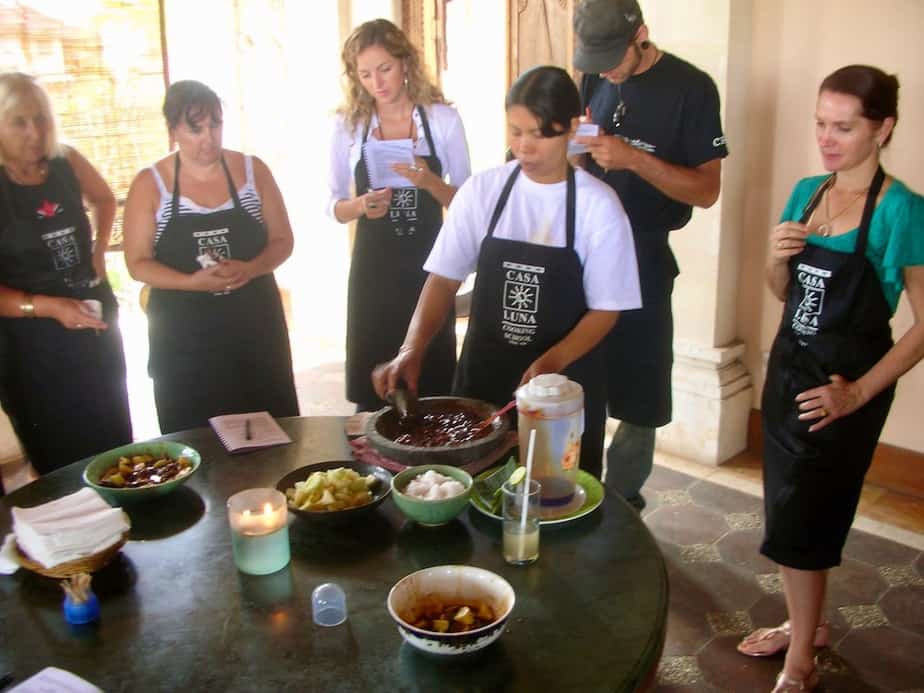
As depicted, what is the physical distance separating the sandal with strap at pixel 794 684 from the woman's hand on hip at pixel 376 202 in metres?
2.04

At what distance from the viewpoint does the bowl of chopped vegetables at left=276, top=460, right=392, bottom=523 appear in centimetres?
174

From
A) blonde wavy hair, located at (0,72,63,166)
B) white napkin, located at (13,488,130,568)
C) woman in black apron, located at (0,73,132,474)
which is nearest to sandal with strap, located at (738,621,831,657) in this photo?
white napkin, located at (13,488,130,568)

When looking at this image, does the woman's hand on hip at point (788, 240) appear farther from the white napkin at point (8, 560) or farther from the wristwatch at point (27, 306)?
the wristwatch at point (27, 306)

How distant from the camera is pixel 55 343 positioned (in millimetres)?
2986

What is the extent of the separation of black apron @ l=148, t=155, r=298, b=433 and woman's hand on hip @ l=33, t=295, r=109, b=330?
22 cm

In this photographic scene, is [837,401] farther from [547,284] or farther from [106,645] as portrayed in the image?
[106,645]

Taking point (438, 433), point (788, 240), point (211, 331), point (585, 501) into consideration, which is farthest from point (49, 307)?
point (788, 240)

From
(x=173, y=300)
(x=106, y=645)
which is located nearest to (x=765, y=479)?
(x=106, y=645)

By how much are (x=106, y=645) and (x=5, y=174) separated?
6.56 ft

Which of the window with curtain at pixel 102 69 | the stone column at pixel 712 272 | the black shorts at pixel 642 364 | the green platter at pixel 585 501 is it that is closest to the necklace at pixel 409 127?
the black shorts at pixel 642 364

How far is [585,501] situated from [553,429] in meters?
0.17

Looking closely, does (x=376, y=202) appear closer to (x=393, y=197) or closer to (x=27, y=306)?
(x=393, y=197)

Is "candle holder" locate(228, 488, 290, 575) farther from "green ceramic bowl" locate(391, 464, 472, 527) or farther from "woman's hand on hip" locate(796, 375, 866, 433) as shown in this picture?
"woman's hand on hip" locate(796, 375, 866, 433)

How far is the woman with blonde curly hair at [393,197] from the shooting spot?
3.21m
